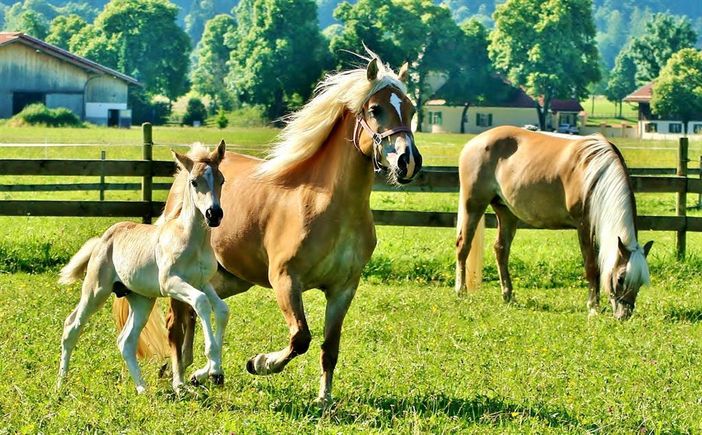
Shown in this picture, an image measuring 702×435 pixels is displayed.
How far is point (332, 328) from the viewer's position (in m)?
6.92

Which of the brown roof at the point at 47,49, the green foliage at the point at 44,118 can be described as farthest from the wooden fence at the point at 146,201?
the brown roof at the point at 47,49

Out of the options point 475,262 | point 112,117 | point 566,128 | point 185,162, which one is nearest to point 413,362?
point 185,162

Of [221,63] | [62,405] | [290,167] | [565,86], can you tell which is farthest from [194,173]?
[221,63]

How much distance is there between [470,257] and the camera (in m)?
12.2

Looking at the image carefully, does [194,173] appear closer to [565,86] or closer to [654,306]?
[654,306]

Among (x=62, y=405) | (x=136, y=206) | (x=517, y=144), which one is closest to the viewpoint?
(x=62, y=405)

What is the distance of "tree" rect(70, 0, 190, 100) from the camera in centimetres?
10875

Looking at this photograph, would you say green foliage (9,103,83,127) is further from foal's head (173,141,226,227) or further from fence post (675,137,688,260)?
foal's head (173,141,226,227)

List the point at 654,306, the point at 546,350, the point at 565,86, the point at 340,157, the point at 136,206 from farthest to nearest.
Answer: the point at 565,86 → the point at 136,206 → the point at 654,306 → the point at 546,350 → the point at 340,157

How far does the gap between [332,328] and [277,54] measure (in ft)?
280

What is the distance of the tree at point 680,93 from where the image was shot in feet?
324

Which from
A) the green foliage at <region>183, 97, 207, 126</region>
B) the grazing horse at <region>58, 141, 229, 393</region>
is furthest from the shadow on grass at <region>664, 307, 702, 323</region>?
the green foliage at <region>183, 97, 207, 126</region>

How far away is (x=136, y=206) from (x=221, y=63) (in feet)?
430

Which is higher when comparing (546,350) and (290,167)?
(290,167)
